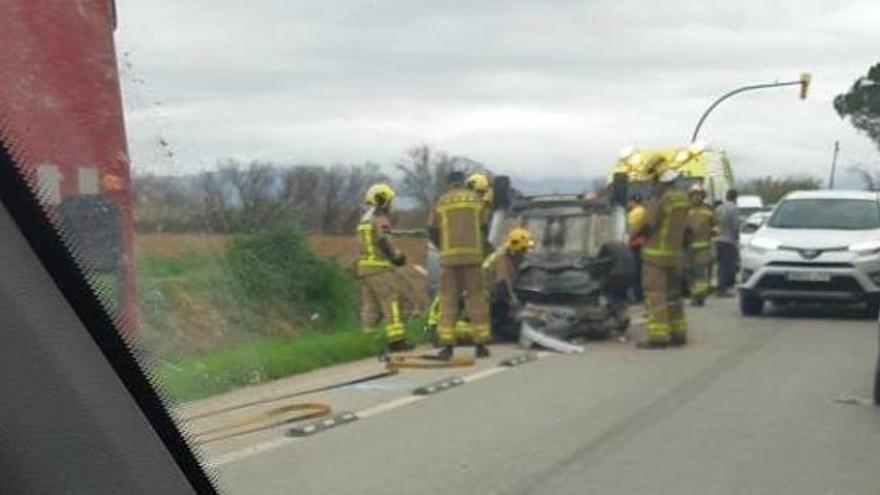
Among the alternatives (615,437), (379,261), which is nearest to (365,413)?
(615,437)

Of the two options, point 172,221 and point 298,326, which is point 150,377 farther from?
point 298,326

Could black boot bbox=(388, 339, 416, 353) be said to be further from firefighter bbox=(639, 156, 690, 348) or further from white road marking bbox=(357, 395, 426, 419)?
white road marking bbox=(357, 395, 426, 419)

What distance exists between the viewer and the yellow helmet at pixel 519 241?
50.3 feet

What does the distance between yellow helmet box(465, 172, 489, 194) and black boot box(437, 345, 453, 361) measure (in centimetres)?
198

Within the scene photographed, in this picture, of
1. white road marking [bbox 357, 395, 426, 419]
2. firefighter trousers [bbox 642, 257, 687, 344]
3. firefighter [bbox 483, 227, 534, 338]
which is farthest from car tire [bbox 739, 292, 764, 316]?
white road marking [bbox 357, 395, 426, 419]

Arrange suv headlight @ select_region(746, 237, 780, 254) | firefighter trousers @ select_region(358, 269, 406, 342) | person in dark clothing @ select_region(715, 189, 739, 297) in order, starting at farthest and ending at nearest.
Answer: person in dark clothing @ select_region(715, 189, 739, 297)
suv headlight @ select_region(746, 237, 780, 254)
firefighter trousers @ select_region(358, 269, 406, 342)

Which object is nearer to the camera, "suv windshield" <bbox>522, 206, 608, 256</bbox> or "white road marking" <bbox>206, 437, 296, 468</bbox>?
"white road marking" <bbox>206, 437, 296, 468</bbox>

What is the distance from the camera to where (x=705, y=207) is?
2006 centimetres

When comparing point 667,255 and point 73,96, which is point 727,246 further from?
point 73,96

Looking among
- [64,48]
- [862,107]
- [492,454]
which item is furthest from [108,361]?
[862,107]

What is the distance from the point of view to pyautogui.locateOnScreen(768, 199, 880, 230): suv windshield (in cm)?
Result: 1859

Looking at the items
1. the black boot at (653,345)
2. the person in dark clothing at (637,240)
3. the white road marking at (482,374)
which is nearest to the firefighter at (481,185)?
the person in dark clothing at (637,240)

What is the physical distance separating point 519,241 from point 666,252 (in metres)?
1.62

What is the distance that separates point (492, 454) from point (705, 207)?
12661 mm
